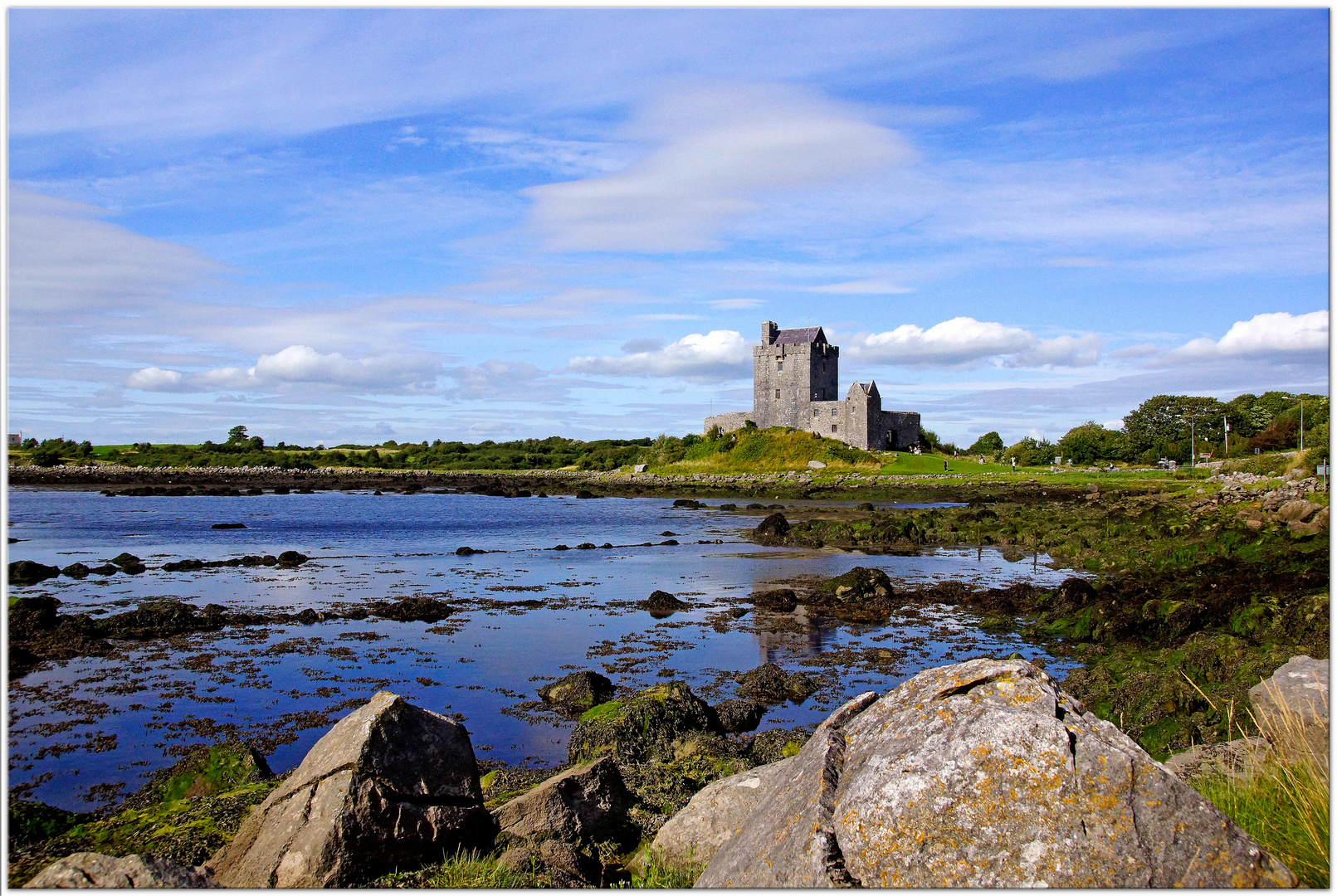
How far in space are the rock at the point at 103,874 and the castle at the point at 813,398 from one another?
74.4m

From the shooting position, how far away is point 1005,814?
364cm

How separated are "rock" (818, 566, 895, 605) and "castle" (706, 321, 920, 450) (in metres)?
57.6

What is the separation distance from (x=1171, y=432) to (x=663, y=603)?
89094mm

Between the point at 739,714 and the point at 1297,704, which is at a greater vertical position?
the point at 1297,704

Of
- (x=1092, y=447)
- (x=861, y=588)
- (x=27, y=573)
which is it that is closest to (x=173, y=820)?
(x=861, y=588)

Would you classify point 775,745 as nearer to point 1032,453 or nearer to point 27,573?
point 27,573

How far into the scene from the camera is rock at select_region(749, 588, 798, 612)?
18.4m

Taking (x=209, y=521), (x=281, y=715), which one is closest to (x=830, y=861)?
(x=281, y=715)

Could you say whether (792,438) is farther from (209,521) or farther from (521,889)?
(521,889)

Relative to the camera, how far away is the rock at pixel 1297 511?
2139cm

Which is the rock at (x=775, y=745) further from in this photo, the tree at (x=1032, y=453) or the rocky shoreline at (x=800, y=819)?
the tree at (x=1032, y=453)

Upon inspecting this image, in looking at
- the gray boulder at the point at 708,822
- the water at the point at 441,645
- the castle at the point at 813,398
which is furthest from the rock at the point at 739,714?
the castle at the point at 813,398

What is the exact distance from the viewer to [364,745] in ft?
17.8

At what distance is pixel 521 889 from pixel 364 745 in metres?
1.34
